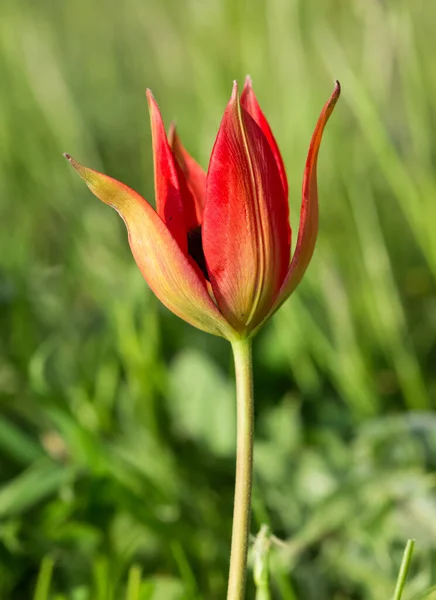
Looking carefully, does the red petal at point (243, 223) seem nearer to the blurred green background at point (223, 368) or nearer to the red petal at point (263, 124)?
the red petal at point (263, 124)

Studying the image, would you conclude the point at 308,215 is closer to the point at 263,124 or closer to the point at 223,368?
the point at 263,124

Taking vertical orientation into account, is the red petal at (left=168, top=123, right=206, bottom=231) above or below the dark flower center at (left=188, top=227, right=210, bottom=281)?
above

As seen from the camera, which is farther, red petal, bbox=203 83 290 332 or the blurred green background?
the blurred green background

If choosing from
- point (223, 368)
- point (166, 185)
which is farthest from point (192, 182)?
point (223, 368)

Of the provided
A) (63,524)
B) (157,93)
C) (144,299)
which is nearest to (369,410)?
(144,299)

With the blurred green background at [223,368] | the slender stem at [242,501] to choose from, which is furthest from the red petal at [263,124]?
the blurred green background at [223,368]

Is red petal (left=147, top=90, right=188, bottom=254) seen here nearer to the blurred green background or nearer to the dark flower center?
the dark flower center

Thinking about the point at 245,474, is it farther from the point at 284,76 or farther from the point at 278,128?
the point at 278,128

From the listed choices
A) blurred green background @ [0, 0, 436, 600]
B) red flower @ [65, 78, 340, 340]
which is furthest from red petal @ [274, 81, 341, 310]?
blurred green background @ [0, 0, 436, 600]
